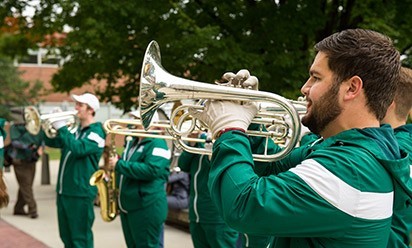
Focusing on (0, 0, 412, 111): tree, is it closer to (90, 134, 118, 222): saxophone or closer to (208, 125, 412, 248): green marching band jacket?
(90, 134, 118, 222): saxophone

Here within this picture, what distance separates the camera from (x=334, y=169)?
1.84 m

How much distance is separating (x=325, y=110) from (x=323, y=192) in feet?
1.02

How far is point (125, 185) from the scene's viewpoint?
5.94 m

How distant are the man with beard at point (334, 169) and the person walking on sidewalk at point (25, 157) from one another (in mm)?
8111

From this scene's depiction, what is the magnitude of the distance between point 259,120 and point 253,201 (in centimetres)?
90

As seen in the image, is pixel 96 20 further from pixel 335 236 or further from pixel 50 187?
pixel 335 236

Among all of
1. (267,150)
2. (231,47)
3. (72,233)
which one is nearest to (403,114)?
(267,150)

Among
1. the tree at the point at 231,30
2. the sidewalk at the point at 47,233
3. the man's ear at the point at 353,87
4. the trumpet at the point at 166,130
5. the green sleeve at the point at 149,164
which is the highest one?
the tree at the point at 231,30

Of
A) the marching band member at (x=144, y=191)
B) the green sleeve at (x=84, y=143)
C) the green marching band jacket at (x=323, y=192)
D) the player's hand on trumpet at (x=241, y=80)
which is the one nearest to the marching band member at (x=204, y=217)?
the marching band member at (x=144, y=191)

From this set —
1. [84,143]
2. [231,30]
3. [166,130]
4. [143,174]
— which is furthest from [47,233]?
[166,130]

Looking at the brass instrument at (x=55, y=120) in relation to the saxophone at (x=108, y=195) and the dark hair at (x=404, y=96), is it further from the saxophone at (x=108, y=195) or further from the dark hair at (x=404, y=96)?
the dark hair at (x=404, y=96)

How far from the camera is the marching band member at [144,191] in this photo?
5.74 metres

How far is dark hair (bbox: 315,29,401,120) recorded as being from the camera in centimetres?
197

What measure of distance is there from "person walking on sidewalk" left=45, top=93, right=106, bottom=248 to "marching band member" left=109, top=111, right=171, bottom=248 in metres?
0.55
